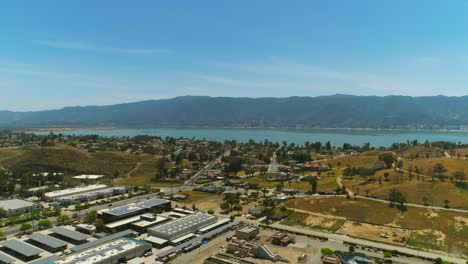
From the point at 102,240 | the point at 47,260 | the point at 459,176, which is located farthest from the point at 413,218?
the point at 47,260

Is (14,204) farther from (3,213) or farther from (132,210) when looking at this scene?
(132,210)

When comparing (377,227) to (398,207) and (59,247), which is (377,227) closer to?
(398,207)

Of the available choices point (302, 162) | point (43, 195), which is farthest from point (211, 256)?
point (302, 162)

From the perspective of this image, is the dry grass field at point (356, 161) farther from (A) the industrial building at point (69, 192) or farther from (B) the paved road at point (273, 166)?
(A) the industrial building at point (69, 192)

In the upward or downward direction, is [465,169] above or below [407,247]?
above

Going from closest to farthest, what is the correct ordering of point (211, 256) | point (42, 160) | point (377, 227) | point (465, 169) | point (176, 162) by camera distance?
1. point (211, 256)
2. point (377, 227)
3. point (465, 169)
4. point (42, 160)
5. point (176, 162)

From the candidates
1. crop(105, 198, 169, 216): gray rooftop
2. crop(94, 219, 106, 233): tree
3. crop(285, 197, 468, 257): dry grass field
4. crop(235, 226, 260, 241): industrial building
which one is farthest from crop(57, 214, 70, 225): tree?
crop(285, 197, 468, 257): dry grass field
